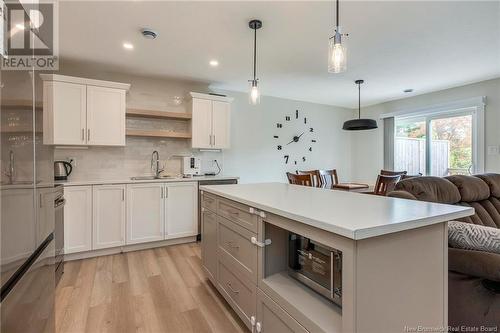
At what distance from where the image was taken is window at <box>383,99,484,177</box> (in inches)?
164

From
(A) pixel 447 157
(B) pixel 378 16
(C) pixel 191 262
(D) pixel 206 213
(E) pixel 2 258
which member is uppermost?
(B) pixel 378 16

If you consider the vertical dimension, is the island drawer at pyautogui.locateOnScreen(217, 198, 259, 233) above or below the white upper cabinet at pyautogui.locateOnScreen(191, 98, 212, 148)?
below

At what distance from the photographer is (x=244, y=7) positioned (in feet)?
7.03

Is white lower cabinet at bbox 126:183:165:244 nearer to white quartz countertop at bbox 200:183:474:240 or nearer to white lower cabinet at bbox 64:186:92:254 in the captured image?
white lower cabinet at bbox 64:186:92:254

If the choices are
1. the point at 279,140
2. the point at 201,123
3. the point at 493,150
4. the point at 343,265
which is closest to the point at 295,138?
the point at 279,140

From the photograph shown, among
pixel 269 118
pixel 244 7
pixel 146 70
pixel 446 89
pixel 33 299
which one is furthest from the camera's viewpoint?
A: pixel 269 118

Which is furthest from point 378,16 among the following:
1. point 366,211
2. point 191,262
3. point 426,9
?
point 191,262

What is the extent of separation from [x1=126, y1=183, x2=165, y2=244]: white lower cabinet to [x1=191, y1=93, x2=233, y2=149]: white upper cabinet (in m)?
0.93

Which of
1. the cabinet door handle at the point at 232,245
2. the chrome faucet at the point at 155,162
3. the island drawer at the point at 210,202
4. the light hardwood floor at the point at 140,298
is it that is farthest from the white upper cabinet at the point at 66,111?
the cabinet door handle at the point at 232,245

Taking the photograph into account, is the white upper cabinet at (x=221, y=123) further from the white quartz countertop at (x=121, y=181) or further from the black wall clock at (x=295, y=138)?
the black wall clock at (x=295, y=138)

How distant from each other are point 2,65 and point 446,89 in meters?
5.70

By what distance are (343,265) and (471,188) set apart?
202cm

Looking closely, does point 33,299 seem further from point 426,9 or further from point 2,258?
point 426,9

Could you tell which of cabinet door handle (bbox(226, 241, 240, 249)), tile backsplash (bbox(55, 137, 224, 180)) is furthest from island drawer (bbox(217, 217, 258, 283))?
tile backsplash (bbox(55, 137, 224, 180))
